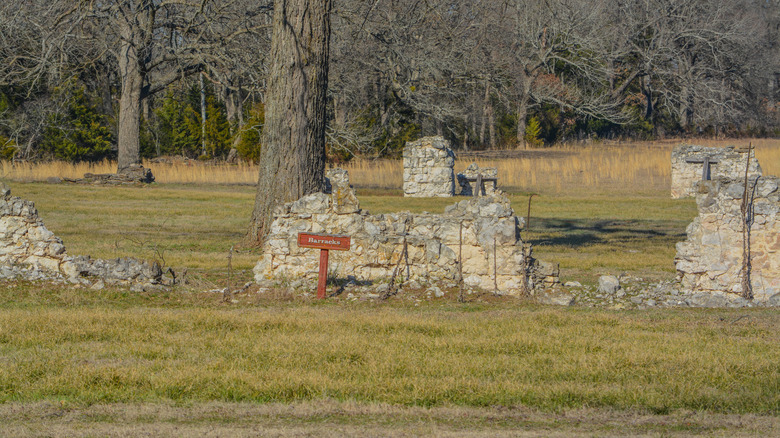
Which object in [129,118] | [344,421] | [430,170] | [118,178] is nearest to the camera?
[344,421]

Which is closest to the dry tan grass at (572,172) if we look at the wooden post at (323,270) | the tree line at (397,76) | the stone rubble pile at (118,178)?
the tree line at (397,76)

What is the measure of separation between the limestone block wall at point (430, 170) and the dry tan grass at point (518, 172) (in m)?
3.06

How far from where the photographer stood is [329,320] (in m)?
8.73

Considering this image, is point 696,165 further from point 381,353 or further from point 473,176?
point 381,353

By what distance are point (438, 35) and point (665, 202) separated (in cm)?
2067

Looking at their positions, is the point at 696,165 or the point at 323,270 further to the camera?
the point at 696,165

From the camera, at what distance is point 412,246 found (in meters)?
11.1

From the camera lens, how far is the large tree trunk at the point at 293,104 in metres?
14.2

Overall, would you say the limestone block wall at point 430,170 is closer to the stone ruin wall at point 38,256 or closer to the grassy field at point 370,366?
the grassy field at point 370,366

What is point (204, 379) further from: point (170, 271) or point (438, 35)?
point (438, 35)

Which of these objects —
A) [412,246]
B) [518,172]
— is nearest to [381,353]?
[412,246]

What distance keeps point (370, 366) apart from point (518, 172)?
97.2ft

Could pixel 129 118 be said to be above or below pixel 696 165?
above

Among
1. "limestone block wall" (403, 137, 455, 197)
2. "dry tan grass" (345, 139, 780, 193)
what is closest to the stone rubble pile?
"dry tan grass" (345, 139, 780, 193)
